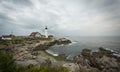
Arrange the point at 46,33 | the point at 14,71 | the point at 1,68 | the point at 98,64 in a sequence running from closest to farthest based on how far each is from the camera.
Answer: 1. the point at 1,68
2. the point at 14,71
3. the point at 98,64
4. the point at 46,33

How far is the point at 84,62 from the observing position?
35469 millimetres

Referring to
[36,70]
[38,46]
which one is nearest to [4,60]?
[36,70]

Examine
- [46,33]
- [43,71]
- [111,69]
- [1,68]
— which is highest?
[46,33]

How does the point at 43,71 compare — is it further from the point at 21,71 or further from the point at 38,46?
the point at 38,46

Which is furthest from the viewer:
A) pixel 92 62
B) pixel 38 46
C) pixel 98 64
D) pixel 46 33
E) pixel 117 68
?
pixel 46 33

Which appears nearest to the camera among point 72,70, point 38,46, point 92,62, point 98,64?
point 72,70

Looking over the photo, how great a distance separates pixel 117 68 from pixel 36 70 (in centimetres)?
2270

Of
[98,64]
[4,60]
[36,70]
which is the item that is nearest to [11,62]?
[4,60]

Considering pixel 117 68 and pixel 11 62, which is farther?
pixel 117 68

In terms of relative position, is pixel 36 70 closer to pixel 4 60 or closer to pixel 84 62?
pixel 4 60

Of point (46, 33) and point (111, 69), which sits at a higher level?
point (46, 33)

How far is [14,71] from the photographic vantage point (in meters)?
11.9

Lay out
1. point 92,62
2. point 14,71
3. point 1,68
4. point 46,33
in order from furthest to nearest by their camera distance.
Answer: point 46,33 < point 92,62 < point 14,71 < point 1,68

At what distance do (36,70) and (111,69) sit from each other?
2168 cm
